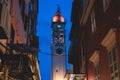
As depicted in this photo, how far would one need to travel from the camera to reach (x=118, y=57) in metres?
13.6

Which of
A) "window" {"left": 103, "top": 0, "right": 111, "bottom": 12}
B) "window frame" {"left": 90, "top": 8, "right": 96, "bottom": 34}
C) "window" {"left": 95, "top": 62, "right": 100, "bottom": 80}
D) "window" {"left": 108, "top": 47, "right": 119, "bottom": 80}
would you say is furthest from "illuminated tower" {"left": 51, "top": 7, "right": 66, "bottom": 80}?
"window" {"left": 108, "top": 47, "right": 119, "bottom": 80}

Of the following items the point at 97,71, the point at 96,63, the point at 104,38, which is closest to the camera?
the point at 104,38

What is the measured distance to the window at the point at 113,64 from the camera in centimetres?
1416

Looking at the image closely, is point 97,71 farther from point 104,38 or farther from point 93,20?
point 93,20

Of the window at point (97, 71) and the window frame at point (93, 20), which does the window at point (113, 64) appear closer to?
the window at point (97, 71)

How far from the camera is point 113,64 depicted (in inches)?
577

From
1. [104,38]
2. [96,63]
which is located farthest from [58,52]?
[104,38]

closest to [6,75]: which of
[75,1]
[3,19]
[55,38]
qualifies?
[3,19]

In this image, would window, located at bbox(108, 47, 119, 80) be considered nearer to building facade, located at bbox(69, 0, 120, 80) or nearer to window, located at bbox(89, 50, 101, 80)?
building facade, located at bbox(69, 0, 120, 80)

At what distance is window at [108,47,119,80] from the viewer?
14.2m

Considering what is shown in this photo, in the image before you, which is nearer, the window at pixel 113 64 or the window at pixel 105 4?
the window at pixel 113 64

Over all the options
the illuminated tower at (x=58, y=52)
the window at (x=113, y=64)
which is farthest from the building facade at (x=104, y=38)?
the illuminated tower at (x=58, y=52)

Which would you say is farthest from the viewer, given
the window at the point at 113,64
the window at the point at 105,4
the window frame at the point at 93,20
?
the window frame at the point at 93,20

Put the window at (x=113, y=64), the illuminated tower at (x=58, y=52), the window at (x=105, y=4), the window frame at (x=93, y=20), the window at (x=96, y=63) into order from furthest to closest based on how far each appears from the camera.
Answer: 1. the illuminated tower at (x=58, y=52)
2. the window frame at (x=93, y=20)
3. the window at (x=96, y=63)
4. the window at (x=105, y=4)
5. the window at (x=113, y=64)
